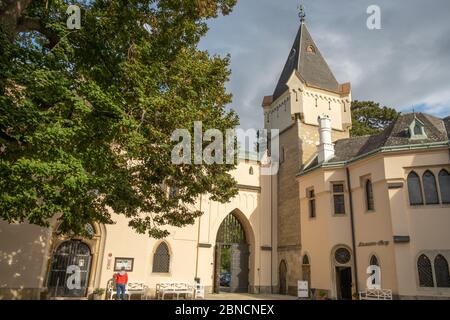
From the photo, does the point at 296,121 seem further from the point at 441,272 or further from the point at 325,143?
the point at 441,272

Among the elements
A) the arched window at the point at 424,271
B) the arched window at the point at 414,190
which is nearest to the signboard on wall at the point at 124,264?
the arched window at the point at 424,271

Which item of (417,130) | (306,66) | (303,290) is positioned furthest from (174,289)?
(306,66)

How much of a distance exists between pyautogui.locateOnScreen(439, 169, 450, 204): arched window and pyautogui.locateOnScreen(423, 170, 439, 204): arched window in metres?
0.24

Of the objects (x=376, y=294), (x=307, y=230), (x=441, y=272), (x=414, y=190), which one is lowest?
(x=376, y=294)

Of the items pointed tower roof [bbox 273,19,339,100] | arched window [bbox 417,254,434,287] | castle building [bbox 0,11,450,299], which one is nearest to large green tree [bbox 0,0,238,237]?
castle building [bbox 0,11,450,299]

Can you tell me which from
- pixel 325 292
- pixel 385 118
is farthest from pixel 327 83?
pixel 325 292

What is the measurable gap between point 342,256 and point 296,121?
10.6 m

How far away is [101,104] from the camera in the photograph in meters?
7.57

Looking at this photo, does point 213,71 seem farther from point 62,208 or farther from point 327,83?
point 327,83

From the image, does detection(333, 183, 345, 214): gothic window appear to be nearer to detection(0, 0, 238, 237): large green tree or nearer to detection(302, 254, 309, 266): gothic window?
detection(302, 254, 309, 266): gothic window

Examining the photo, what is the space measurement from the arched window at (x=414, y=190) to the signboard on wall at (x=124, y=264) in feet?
47.3

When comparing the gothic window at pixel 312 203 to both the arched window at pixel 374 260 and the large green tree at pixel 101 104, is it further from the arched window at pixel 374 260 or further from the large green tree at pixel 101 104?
the large green tree at pixel 101 104

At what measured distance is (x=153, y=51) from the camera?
9.30 m

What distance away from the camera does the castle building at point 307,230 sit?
14523 millimetres
